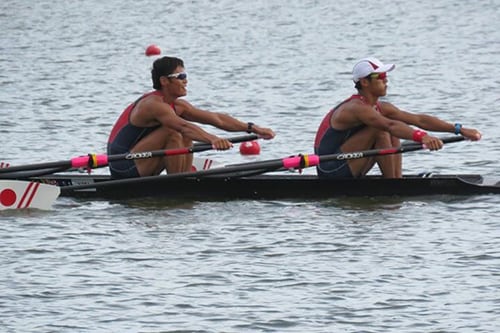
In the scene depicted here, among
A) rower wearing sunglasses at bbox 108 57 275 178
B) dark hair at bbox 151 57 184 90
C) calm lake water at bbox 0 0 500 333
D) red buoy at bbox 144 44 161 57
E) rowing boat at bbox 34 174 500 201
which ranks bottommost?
calm lake water at bbox 0 0 500 333

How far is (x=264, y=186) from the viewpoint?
1722 cm

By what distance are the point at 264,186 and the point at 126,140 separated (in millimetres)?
1558

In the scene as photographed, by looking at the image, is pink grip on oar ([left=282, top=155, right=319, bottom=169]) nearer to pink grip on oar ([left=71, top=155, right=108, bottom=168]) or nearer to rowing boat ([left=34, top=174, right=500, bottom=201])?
rowing boat ([left=34, top=174, right=500, bottom=201])

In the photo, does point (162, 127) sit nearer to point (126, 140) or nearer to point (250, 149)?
point (126, 140)

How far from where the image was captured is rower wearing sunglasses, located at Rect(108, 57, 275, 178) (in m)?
16.8

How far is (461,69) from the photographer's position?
1196 inches

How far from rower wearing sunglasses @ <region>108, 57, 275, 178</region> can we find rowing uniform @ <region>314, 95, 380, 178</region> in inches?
25.1

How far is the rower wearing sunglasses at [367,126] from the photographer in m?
16.5

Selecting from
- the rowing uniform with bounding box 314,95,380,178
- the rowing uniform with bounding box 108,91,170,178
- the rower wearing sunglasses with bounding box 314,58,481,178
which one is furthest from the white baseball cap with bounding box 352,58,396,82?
the rowing uniform with bounding box 108,91,170,178

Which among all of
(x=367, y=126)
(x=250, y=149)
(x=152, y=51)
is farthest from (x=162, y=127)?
(x=152, y=51)

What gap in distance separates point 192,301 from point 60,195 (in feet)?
15.0

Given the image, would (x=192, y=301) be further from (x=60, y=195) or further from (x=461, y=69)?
(x=461, y=69)

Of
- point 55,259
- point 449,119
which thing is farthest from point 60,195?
point 449,119

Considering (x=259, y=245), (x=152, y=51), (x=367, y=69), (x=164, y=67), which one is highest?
(x=164, y=67)
